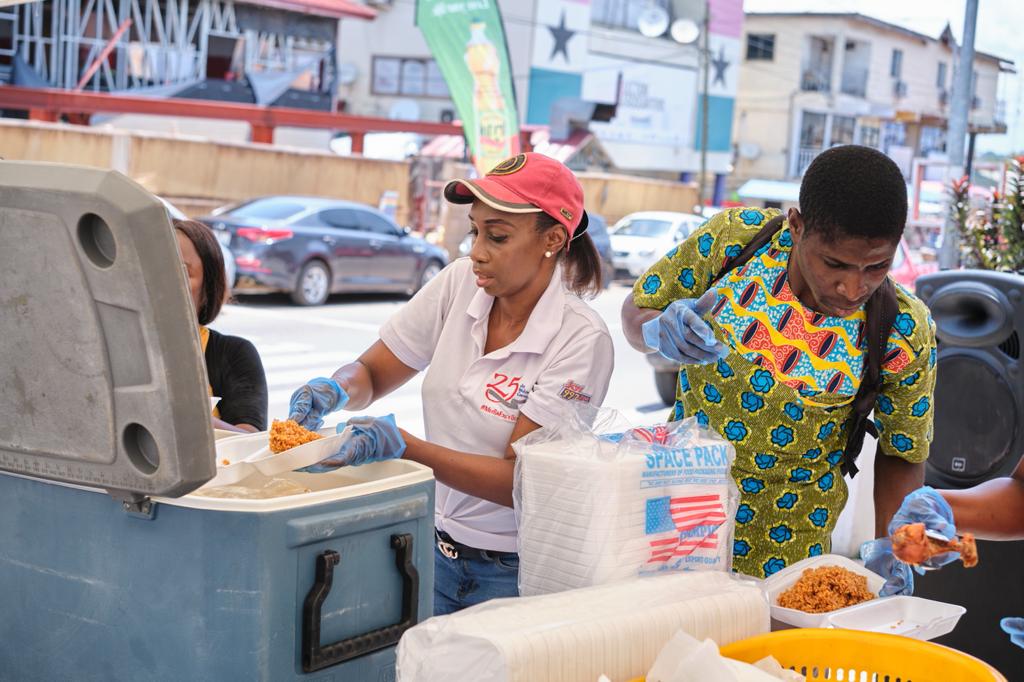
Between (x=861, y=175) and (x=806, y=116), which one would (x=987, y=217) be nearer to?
(x=861, y=175)

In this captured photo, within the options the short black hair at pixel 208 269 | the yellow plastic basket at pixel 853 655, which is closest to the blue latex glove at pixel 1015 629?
the yellow plastic basket at pixel 853 655

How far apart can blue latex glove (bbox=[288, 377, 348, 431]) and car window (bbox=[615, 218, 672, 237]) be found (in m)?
19.4

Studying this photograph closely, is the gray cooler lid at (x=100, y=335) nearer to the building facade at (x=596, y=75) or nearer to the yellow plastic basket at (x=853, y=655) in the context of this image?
the yellow plastic basket at (x=853, y=655)

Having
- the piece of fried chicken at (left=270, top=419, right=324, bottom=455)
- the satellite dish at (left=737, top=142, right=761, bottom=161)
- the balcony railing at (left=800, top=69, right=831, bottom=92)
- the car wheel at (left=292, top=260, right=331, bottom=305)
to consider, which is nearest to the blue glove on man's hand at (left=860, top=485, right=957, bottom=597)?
the piece of fried chicken at (left=270, top=419, right=324, bottom=455)

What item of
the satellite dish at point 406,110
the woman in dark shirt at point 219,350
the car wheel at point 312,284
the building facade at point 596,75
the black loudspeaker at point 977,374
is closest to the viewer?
the woman in dark shirt at point 219,350

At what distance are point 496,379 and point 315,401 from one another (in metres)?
0.35

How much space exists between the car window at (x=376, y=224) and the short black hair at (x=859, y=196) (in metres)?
14.3

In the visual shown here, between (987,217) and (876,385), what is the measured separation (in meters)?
5.10

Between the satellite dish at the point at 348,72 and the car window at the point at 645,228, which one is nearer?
the car window at the point at 645,228

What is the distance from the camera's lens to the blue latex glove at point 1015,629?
6.95 feet

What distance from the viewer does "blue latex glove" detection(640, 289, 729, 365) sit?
209cm

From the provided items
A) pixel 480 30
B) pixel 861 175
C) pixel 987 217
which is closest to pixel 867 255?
pixel 861 175

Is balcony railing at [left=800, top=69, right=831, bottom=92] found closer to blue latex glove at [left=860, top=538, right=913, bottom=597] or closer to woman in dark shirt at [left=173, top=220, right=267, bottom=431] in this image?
woman in dark shirt at [left=173, top=220, right=267, bottom=431]

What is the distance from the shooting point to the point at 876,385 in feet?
7.21
